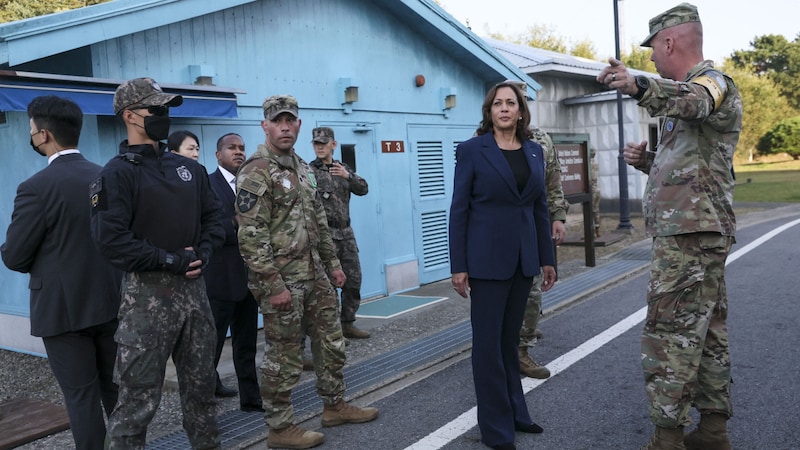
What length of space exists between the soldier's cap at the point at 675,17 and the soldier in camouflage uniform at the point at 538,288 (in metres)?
1.76

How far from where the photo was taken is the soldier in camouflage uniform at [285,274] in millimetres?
3971

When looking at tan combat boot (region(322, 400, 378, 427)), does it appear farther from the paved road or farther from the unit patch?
the unit patch

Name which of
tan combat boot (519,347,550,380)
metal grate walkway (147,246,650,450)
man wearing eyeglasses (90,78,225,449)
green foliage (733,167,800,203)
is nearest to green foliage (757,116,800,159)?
green foliage (733,167,800,203)

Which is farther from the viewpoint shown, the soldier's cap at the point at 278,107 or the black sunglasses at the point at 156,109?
the soldier's cap at the point at 278,107

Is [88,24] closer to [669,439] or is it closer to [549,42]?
[669,439]

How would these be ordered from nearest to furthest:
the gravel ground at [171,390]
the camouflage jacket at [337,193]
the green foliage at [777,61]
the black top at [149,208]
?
the black top at [149,208] → the gravel ground at [171,390] → the camouflage jacket at [337,193] → the green foliage at [777,61]

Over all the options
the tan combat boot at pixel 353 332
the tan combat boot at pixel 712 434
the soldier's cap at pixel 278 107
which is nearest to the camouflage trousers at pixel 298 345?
the soldier's cap at pixel 278 107

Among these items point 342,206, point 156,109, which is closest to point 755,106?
point 342,206

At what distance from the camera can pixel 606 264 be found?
10.5 metres

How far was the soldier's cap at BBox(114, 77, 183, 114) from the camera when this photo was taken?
3.36 m

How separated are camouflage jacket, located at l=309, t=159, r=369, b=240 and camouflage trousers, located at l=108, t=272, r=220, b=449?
311 centimetres

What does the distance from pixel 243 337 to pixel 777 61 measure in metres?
77.4

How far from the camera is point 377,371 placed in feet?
18.0

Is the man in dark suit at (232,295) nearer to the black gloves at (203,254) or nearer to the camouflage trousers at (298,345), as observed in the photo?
the camouflage trousers at (298,345)
